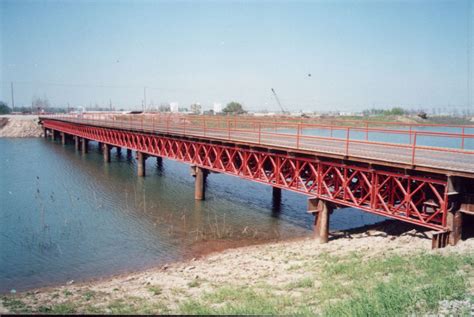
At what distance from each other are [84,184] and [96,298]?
72.4 ft

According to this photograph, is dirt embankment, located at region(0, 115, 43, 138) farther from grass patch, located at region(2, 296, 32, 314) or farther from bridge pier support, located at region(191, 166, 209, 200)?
grass patch, located at region(2, 296, 32, 314)

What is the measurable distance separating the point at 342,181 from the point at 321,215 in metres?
1.83

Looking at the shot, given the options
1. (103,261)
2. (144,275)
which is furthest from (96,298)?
(103,261)

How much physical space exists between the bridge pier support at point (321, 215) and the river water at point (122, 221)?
204 centimetres

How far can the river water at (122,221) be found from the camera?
51.0ft

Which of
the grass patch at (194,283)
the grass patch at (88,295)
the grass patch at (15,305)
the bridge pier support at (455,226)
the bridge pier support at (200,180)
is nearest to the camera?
the grass patch at (15,305)

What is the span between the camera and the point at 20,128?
81875 mm

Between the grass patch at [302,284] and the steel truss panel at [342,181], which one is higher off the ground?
the steel truss panel at [342,181]

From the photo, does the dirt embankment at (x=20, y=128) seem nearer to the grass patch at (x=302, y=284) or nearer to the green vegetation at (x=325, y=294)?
the green vegetation at (x=325, y=294)

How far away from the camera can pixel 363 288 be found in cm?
925

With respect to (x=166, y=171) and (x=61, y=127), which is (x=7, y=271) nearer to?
(x=166, y=171)

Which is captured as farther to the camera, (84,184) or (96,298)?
(84,184)

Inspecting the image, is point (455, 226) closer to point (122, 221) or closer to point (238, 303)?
point (238, 303)

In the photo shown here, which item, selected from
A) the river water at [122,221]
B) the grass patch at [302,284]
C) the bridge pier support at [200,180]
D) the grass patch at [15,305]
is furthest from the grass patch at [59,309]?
the bridge pier support at [200,180]
